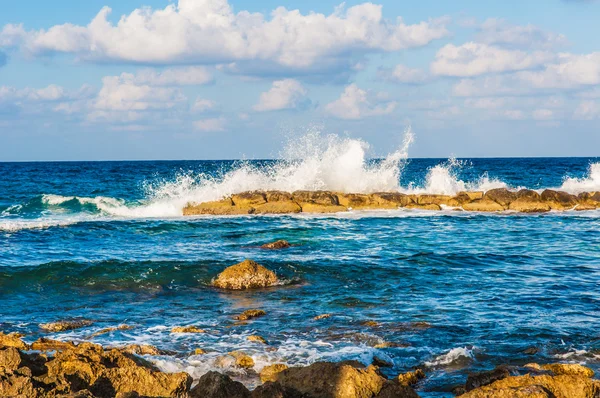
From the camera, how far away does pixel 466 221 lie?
77.7ft

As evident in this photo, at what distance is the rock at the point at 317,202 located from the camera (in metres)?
26.3

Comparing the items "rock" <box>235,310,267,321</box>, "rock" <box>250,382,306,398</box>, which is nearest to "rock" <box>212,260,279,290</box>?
"rock" <box>235,310,267,321</box>

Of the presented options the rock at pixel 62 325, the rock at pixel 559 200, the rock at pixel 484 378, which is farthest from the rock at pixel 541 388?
the rock at pixel 559 200

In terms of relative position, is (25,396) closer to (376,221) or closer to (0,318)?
(0,318)

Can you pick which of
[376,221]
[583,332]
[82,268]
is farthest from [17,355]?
[376,221]

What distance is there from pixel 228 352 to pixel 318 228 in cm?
1332

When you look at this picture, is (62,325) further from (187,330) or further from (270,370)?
(270,370)

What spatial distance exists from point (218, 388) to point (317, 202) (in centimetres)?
2067

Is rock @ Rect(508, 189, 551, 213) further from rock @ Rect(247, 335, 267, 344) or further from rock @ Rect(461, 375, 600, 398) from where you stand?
rock @ Rect(461, 375, 600, 398)

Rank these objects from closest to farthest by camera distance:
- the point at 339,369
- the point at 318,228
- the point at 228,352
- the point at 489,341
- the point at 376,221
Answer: the point at 339,369 < the point at 228,352 < the point at 489,341 < the point at 318,228 < the point at 376,221

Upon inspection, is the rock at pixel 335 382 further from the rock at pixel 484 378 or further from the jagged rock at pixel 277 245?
the jagged rock at pixel 277 245

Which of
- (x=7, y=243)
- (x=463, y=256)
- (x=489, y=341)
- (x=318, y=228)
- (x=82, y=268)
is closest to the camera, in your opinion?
(x=489, y=341)

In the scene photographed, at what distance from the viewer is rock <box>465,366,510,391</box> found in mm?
6797

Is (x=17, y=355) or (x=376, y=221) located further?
(x=376, y=221)
